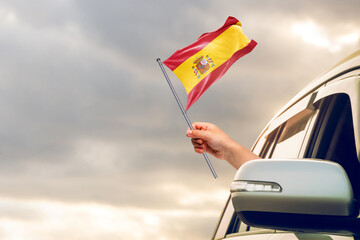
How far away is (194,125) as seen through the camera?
3.46 meters

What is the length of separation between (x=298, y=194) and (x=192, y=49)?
10.2 ft

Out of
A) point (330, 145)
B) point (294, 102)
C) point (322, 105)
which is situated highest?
point (294, 102)

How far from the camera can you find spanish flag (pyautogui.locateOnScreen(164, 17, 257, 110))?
4371 mm

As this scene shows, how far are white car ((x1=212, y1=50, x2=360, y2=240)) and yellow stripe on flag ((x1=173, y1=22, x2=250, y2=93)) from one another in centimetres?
170

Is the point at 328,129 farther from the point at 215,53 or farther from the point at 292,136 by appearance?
the point at 215,53

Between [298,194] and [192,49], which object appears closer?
[298,194]

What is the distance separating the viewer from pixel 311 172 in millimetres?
1497

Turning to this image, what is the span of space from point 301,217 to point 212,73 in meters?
2.90

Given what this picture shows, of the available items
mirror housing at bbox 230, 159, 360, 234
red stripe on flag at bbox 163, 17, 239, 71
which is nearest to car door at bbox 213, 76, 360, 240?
mirror housing at bbox 230, 159, 360, 234

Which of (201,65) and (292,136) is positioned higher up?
(201,65)

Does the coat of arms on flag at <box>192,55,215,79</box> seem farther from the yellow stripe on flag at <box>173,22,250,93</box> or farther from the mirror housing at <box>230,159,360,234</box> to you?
the mirror housing at <box>230,159,360,234</box>

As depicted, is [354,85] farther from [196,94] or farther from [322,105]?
[196,94]

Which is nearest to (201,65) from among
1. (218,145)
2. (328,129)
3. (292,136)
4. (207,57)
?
(207,57)

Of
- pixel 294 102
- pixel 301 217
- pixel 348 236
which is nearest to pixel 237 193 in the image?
pixel 301 217
